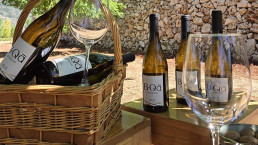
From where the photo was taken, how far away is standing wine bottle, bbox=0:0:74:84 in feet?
2.37

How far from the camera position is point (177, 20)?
6426 mm

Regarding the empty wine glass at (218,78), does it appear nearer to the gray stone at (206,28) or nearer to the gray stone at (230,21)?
the gray stone at (230,21)

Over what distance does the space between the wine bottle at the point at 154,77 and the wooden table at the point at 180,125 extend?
0.13 ft

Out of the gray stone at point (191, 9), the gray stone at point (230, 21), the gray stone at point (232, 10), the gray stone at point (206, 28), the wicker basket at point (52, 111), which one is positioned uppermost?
the gray stone at point (191, 9)

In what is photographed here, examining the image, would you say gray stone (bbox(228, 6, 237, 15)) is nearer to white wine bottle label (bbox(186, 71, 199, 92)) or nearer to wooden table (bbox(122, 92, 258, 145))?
wooden table (bbox(122, 92, 258, 145))

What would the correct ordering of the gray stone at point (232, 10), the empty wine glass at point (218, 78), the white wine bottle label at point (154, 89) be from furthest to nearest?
the gray stone at point (232, 10) → the white wine bottle label at point (154, 89) → the empty wine glass at point (218, 78)

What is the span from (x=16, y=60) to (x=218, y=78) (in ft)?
1.81

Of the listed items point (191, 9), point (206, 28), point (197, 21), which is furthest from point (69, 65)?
point (191, 9)

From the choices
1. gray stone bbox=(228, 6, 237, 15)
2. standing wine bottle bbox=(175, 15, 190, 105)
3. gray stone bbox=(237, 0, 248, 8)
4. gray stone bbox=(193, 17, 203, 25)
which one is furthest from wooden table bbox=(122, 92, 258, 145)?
gray stone bbox=(193, 17, 203, 25)

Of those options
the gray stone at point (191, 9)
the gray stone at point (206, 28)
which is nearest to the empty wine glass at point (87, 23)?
the gray stone at point (206, 28)

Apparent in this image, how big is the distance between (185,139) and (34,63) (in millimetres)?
568

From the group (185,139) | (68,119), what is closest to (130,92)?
(185,139)

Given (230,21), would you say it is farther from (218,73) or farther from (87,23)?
(218,73)

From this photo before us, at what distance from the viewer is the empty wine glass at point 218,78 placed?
0.49m
